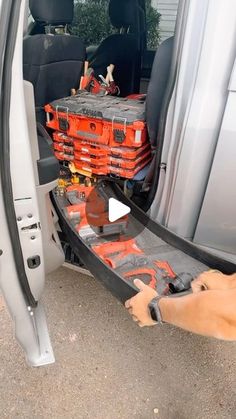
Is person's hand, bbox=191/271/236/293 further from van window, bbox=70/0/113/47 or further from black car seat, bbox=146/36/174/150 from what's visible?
van window, bbox=70/0/113/47

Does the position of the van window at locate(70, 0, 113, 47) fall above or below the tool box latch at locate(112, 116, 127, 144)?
above

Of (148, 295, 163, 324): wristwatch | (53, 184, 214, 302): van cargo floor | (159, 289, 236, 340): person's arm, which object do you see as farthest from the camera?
(53, 184, 214, 302): van cargo floor

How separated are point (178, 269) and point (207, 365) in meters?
0.53

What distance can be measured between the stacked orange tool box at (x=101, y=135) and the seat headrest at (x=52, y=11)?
488 millimetres

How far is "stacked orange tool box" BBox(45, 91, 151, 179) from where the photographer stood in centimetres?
182

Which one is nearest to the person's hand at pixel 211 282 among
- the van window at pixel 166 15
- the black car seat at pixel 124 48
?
the black car seat at pixel 124 48

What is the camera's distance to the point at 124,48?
312 cm

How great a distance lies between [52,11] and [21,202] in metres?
1.44

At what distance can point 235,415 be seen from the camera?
1.45 m

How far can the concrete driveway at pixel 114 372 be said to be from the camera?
1440 millimetres

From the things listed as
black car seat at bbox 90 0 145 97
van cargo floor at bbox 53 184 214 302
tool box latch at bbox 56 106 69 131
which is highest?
black car seat at bbox 90 0 145 97
